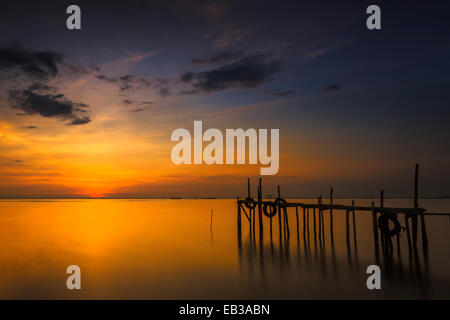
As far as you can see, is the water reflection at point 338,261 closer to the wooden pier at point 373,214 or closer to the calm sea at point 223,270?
the calm sea at point 223,270

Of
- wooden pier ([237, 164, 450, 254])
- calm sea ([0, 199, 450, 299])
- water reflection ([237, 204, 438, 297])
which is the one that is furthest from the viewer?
wooden pier ([237, 164, 450, 254])

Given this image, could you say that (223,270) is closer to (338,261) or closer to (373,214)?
(338,261)

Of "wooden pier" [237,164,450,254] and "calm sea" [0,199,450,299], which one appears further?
"wooden pier" [237,164,450,254]

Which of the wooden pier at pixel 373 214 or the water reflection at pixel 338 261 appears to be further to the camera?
the wooden pier at pixel 373 214

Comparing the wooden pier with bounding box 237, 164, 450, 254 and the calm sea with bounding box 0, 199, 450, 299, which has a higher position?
the wooden pier with bounding box 237, 164, 450, 254

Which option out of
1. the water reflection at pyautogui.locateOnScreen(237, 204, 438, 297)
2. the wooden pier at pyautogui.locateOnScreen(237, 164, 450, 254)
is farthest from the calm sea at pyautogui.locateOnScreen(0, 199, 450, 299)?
the wooden pier at pyautogui.locateOnScreen(237, 164, 450, 254)

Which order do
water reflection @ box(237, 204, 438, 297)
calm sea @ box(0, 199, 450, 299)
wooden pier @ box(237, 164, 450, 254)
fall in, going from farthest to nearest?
1. wooden pier @ box(237, 164, 450, 254)
2. water reflection @ box(237, 204, 438, 297)
3. calm sea @ box(0, 199, 450, 299)

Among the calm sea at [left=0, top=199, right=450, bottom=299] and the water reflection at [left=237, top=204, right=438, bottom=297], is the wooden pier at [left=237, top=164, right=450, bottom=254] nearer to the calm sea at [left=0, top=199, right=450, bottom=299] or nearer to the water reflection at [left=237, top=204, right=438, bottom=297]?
the water reflection at [left=237, top=204, right=438, bottom=297]

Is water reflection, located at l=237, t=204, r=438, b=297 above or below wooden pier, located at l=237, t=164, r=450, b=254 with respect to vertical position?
below

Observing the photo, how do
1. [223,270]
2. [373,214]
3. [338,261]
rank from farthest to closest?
[373,214], [338,261], [223,270]

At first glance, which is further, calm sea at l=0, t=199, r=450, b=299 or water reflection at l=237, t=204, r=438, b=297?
water reflection at l=237, t=204, r=438, b=297

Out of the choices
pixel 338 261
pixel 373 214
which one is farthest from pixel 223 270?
pixel 373 214

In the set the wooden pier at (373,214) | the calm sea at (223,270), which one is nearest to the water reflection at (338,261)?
the calm sea at (223,270)
